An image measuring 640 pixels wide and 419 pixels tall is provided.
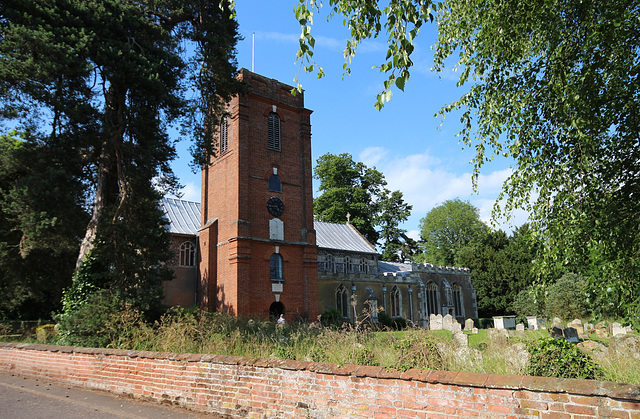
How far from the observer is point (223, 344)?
864 centimetres

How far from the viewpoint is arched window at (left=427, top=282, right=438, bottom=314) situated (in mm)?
38500

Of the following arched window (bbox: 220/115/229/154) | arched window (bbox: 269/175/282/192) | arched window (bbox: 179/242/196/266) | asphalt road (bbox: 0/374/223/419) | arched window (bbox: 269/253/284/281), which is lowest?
asphalt road (bbox: 0/374/223/419)

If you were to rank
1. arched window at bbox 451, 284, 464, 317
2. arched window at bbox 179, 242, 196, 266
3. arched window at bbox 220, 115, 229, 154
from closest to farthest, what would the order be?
arched window at bbox 220, 115, 229, 154, arched window at bbox 179, 242, 196, 266, arched window at bbox 451, 284, 464, 317

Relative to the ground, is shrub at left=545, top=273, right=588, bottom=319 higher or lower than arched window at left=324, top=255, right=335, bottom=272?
lower

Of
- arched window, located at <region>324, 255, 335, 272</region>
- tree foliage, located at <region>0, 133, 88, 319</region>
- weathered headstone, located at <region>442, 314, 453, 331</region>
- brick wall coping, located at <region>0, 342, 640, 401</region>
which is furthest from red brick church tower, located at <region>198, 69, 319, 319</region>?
brick wall coping, located at <region>0, 342, 640, 401</region>

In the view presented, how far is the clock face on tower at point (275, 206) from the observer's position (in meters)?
25.1

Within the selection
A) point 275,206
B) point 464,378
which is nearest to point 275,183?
point 275,206

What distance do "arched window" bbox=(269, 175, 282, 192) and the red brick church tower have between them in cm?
6

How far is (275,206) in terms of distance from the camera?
25.2 metres

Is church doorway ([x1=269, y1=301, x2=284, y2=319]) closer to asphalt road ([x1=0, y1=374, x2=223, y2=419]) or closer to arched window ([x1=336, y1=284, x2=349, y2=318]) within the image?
arched window ([x1=336, y1=284, x2=349, y2=318])

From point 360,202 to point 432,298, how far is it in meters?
12.4

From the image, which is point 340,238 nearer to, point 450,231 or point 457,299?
point 457,299

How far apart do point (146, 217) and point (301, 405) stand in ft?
31.6

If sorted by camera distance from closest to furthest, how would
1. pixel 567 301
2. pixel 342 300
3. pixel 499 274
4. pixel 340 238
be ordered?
1. pixel 342 300
2. pixel 567 301
3. pixel 340 238
4. pixel 499 274
